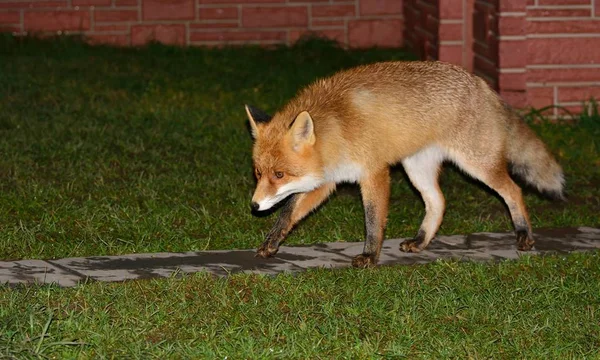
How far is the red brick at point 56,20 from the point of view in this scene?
12.9 m

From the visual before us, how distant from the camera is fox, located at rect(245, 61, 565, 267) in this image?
20.0ft

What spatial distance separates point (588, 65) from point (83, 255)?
16.6 feet

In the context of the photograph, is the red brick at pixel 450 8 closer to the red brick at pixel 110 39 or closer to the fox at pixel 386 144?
the fox at pixel 386 144

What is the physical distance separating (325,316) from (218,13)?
8192 mm

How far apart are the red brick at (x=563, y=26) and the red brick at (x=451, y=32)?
1227mm

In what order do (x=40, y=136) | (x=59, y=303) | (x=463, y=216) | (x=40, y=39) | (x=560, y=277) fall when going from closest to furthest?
(x=59, y=303)
(x=560, y=277)
(x=463, y=216)
(x=40, y=136)
(x=40, y=39)

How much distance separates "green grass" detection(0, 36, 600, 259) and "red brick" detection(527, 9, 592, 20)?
0.91 metres

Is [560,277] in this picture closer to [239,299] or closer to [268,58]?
[239,299]

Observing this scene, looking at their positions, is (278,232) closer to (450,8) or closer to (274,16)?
(450,8)

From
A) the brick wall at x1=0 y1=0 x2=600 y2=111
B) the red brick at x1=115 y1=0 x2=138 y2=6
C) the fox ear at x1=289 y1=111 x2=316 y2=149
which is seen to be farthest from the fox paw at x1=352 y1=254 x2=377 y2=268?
the red brick at x1=115 y1=0 x2=138 y2=6

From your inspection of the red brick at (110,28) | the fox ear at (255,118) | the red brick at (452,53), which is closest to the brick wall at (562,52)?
the red brick at (452,53)

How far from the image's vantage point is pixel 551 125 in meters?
9.19

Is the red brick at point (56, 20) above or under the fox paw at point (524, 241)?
above

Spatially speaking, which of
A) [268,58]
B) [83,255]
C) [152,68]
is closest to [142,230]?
[83,255]
